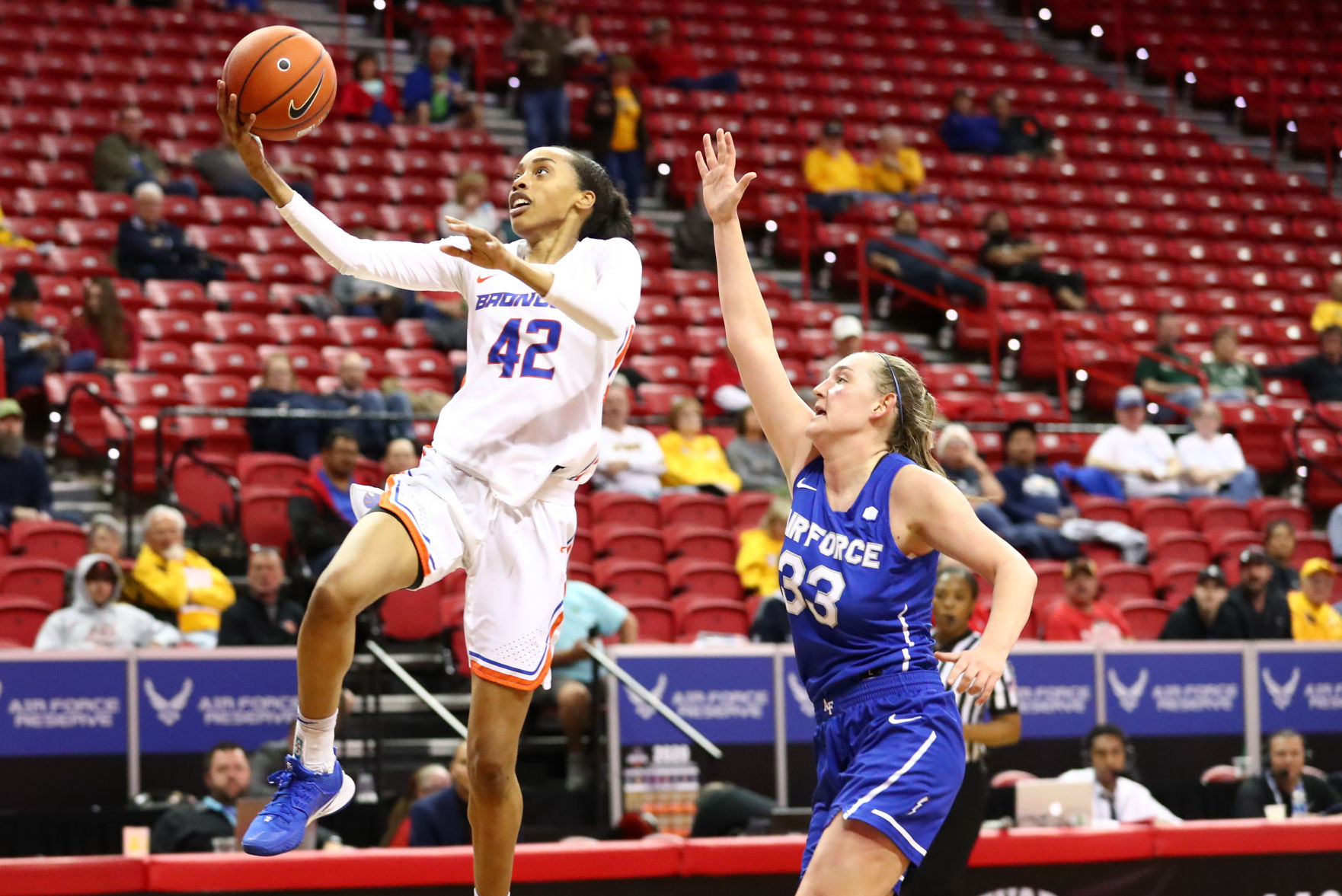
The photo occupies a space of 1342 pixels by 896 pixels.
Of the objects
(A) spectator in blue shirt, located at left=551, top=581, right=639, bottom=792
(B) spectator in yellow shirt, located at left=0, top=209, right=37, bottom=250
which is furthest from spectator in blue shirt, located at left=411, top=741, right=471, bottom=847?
(B) spectator in yellow shirt, located at left=0, top=209, right=37, bottom=250

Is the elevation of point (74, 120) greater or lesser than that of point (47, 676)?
greater

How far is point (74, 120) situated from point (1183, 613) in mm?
9432

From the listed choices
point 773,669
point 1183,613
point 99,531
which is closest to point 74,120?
point 99,531

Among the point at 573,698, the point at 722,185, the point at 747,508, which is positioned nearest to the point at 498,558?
the point at 722,185

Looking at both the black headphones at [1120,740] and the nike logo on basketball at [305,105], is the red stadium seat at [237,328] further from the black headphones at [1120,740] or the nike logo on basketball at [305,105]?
the nike logo on basketball at [305,105]

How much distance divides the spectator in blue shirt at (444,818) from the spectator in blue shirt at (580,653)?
1323 mm

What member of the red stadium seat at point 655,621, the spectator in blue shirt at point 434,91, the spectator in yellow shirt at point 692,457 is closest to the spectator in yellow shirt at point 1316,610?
the spectator in yellow shirt at point 692,457

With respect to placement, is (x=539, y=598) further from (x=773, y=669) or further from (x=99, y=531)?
(x=99, y=531)

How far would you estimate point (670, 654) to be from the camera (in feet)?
28.7

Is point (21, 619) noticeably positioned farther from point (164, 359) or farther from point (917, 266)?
point (917, 266)

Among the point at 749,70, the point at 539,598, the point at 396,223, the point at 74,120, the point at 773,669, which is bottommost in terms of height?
the point at 773,669

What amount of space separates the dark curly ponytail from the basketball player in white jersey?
0.25ft

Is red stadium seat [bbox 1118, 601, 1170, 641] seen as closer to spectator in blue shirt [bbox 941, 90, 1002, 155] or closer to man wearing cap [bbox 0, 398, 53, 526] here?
man wearing cap [bbox 0, 398, 53, 526]

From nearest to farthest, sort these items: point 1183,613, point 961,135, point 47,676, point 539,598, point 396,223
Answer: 1. point 539,598
2. point 47,676
3. point 1183,613
4. point 396,223
5. point 961,135
